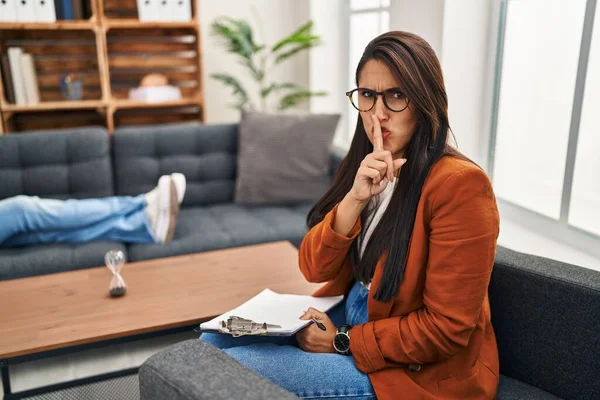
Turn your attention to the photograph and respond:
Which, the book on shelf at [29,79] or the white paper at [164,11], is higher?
the white paper at [164,11]

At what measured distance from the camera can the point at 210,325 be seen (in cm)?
131

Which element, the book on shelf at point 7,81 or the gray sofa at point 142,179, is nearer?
the gray sofa at point 142,179

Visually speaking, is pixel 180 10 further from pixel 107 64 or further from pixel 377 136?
pixel 377 136

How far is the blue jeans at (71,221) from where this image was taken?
2344 mm

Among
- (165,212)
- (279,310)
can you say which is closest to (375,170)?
(279,310)

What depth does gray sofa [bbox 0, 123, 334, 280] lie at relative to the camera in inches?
94.2

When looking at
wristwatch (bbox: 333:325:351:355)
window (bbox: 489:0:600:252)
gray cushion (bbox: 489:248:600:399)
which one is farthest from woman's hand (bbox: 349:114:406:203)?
window (bbox: 489:0:600:252)

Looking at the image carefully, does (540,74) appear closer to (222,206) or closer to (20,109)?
(222,206)

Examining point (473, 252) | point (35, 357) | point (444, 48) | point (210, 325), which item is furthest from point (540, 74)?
point (35, 357)

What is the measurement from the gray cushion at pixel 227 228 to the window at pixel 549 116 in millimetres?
959

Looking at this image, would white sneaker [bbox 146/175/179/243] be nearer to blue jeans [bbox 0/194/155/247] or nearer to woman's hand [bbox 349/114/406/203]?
blue jeans [bbox 0/194/155/247]

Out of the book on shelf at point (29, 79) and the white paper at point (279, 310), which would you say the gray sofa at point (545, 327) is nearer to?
the white paper at point (279, 310)

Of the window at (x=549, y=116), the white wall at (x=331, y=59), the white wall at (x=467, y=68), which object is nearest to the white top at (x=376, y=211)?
the window at (x=549, y=116)

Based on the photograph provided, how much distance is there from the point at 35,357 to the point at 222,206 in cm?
151
